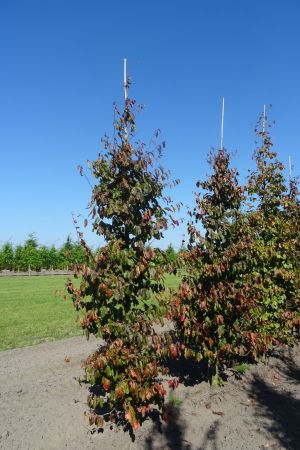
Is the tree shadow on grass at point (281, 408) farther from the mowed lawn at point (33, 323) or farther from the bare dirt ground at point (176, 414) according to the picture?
the mowed lawn at point (33, 323)

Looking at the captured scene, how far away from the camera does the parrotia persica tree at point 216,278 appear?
6.23 meters

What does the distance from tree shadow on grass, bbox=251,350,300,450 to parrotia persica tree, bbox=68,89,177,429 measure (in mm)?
1721

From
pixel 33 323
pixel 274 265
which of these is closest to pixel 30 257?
pixel 33 323

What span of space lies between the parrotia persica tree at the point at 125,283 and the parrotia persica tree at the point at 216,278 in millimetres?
1123

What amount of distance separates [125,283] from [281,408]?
11.5 ft

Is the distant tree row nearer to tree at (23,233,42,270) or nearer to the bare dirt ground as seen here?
tree at (23,233,42,270)

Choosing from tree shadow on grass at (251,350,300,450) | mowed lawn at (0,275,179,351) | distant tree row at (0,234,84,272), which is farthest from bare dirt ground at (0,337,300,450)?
distant tree row at (0,234,84,272)

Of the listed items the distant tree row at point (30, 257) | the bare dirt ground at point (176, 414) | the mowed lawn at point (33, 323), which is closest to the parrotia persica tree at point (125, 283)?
the bare dirt ground at point (176, 414)

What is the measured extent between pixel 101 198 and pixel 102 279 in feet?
3.30

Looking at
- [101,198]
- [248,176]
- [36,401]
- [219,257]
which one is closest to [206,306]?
[219,257]

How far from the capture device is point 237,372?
795 centimetres

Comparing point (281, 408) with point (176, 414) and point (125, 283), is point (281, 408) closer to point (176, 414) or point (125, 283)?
point (176, 414)

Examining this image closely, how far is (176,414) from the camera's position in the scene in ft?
19.3

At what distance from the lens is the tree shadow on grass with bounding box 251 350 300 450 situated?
17.6 feet
